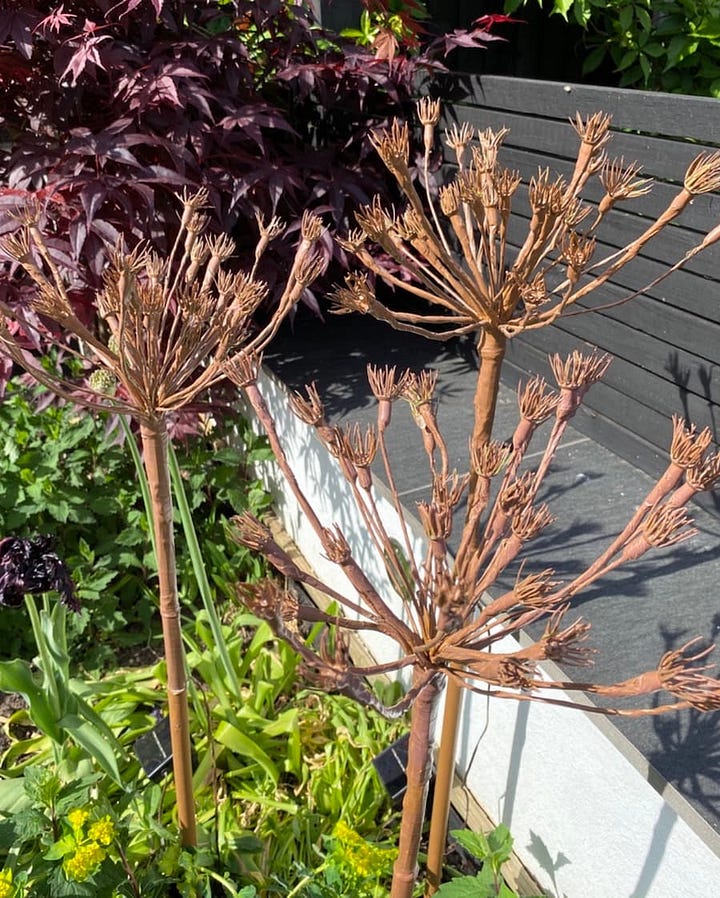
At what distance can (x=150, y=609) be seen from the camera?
2.56m

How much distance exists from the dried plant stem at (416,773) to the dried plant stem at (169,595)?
0.45 metres

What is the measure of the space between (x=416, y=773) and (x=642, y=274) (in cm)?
151

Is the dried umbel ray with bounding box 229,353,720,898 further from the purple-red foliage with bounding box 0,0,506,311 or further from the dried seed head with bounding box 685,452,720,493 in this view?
the purple-red foliage with bounding box 0,0,506,311

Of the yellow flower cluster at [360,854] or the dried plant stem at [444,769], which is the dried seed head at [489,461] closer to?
the dried plant stem at [444,769]

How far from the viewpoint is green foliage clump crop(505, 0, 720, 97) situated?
8.11 ft

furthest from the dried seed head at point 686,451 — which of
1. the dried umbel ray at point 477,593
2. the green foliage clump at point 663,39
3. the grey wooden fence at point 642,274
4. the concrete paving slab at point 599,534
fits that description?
the green foliage clump at point 663,39

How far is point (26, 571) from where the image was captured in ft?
4.70

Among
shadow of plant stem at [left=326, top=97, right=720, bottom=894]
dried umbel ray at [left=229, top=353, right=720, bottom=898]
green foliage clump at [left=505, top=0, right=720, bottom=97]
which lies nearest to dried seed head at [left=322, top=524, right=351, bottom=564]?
dried umbel ray at [left=229, top=353, right=720, bottom=898]

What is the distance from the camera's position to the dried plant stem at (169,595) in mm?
1162

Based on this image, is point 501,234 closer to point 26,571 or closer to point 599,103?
point 26,571

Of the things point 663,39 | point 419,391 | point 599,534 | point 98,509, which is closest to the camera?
point 419,391

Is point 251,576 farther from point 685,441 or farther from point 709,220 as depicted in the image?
point 685,441

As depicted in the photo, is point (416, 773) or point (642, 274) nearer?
point (416, 773)

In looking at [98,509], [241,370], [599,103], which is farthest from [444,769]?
[599,103]
